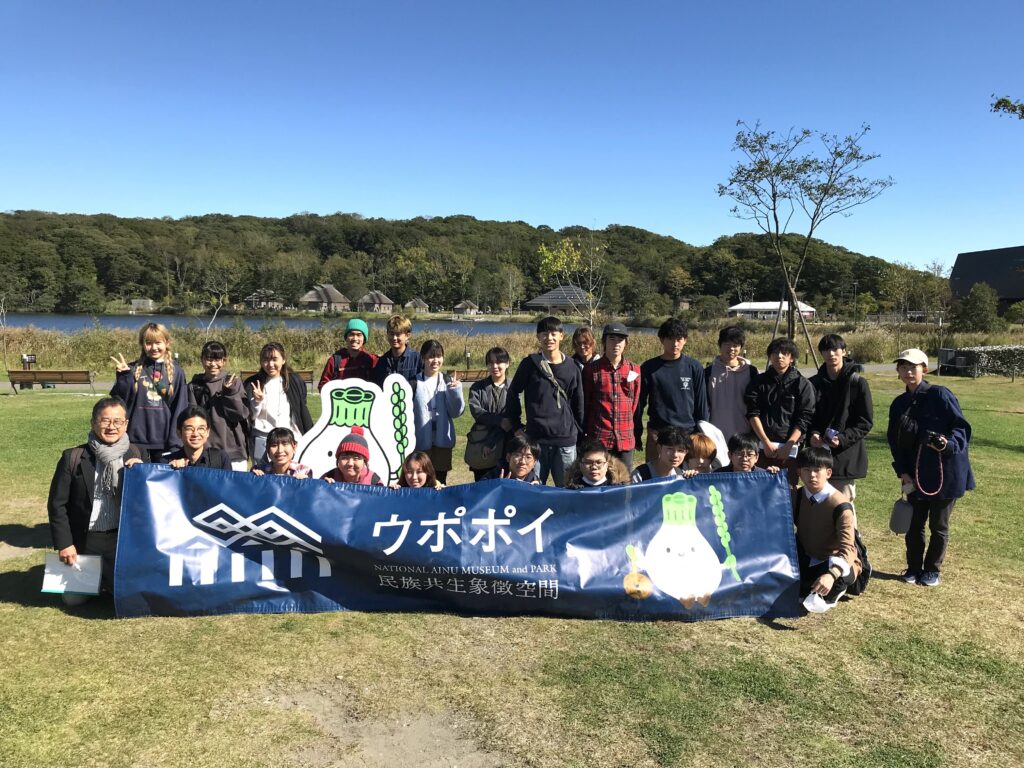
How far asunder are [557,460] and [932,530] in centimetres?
303

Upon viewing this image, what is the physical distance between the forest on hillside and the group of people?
6283 cm

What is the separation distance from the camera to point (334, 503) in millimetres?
4609

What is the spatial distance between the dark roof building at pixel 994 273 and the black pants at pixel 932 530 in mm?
61178

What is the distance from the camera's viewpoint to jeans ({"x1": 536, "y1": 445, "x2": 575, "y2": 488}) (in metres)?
5.65

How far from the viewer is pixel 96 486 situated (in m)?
4.64

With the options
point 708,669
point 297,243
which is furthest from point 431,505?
point 297,243

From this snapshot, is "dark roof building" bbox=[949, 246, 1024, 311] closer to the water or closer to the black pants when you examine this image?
the water

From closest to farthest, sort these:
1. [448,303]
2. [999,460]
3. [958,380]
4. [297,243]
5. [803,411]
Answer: [803,411] → [999,460] → [958,380] → [448,303] → [297,243]

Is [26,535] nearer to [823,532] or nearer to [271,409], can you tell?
[271,409]

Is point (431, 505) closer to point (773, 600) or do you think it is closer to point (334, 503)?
point (334, 503)

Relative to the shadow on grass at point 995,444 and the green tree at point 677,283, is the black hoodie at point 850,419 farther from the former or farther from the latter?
the green tree at point 677,283

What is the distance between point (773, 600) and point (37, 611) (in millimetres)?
5022

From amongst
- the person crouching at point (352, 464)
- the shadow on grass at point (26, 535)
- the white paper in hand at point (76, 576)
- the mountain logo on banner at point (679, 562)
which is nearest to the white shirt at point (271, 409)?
the person crouching at point (352, 464)

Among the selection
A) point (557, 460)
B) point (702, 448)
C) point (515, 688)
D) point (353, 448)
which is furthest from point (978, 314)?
point (515, 688)
